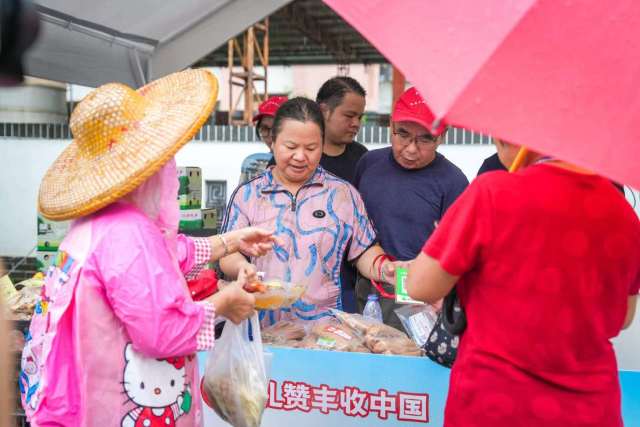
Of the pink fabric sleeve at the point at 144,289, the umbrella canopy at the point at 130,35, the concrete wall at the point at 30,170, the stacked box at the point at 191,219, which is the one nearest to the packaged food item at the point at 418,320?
the pink fabric sleeve at the point at 144,289

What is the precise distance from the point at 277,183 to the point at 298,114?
29 centimetres

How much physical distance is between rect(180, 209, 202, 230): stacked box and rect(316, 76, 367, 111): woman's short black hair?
54.3 inches

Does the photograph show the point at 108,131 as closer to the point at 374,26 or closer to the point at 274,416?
the point at 374,26

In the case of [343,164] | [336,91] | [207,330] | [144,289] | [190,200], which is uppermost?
[336,91]

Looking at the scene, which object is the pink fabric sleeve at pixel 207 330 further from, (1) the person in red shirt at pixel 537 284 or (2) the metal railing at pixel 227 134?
(2) the metal railing at pixel 227 134

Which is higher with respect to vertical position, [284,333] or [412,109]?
[412,109]

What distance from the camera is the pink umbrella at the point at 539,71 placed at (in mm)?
1328

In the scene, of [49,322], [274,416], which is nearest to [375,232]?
[274,416]

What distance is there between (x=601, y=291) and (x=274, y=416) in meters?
1.49

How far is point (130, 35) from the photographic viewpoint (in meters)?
3.79

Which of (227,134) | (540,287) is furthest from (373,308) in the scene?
(227,134)

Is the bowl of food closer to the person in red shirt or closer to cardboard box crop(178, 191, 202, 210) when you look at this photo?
the person in red shirt

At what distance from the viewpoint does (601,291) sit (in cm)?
154

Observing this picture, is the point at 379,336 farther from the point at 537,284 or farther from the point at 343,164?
the point at 343,164
